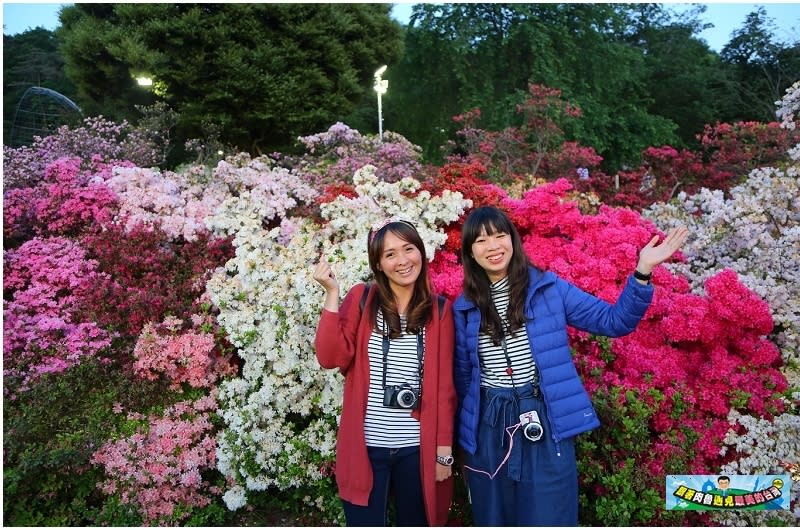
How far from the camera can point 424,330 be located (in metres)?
1.94

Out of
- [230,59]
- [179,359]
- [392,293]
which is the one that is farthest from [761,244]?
[230,59]

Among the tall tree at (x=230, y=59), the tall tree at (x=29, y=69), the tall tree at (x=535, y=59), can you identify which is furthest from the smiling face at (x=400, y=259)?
→ the tall tree at (x=29, y=69)

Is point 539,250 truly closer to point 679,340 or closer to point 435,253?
point 435,253

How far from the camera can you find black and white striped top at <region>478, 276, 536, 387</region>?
1847mm

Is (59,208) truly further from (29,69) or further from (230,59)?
(29,69)

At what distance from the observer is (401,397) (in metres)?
1.87

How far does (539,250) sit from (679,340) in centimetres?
94

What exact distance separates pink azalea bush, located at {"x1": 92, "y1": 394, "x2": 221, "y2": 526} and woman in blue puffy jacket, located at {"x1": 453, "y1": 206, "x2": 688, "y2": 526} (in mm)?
1578

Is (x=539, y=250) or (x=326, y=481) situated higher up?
(x=539, y=250)

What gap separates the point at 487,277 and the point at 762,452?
1.74 meters

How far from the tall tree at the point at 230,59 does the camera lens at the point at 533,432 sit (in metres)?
8.39

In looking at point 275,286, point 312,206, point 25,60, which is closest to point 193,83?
point 312,206

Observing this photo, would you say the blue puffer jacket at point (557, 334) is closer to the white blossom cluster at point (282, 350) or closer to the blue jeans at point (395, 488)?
the blue jeans at point (395, 488)

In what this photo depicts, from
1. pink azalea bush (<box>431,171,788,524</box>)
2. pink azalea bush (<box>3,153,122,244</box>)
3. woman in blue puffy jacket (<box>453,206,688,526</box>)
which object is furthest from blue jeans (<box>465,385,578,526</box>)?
pink azalea bush (<box>3,153,122,244</box>)
